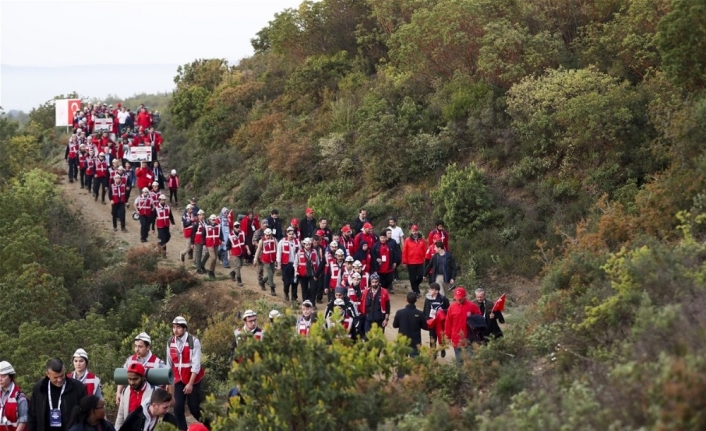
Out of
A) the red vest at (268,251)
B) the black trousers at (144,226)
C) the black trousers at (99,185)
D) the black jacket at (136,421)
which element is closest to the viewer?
the black jacket at (136,421)

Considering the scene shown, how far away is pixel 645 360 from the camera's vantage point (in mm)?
10008

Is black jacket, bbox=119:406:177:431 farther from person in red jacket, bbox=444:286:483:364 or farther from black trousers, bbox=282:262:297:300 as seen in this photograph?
black trousers, bbox=282:262:297:300

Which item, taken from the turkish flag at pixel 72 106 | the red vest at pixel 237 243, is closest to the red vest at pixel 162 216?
the red vest at pixel 237 243

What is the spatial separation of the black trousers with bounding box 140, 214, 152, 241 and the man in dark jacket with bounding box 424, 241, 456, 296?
1053 cm

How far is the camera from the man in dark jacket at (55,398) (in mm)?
11727

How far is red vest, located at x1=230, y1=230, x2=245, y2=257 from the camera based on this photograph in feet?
80.3

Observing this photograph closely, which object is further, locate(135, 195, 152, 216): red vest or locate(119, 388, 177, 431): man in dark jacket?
locate(135, 195, 152, 216): red vest

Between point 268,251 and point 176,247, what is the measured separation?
6784mm

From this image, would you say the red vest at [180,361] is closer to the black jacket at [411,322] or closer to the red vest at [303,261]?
the black jacket at [411,322]

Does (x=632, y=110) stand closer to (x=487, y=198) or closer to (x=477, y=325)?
(x=487, y=198)

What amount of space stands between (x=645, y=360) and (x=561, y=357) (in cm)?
240

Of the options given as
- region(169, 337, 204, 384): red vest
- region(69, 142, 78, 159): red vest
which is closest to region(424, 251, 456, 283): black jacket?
region(169, 337, 204, 384): red vest

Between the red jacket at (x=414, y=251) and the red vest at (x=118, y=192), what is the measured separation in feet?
34.6

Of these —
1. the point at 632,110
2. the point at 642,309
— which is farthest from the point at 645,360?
the point at 632,110
